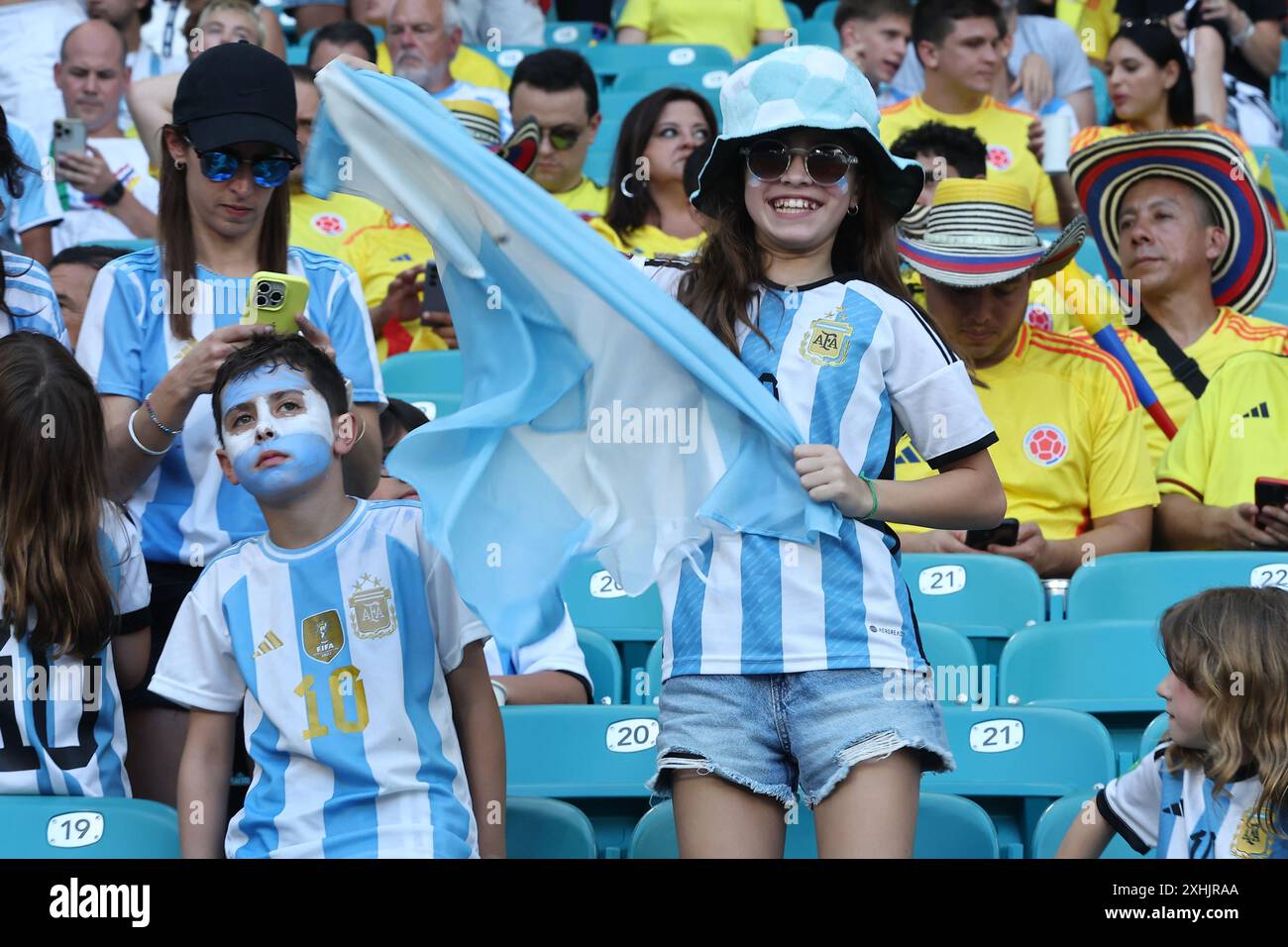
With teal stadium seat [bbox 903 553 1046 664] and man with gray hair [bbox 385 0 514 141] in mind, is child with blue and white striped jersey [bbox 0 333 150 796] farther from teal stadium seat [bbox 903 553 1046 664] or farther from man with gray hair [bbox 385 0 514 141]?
man with gray hair [bbox 385 0 514 141]

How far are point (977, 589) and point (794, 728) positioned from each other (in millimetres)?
1807

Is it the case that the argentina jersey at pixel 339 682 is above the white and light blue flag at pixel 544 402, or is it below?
below

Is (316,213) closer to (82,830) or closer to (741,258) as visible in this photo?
(82,830)

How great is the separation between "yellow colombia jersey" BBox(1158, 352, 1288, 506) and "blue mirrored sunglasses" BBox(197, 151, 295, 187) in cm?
268

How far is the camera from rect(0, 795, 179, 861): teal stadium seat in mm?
2941

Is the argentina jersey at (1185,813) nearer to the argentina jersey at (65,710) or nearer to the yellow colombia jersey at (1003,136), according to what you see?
the argentina jersey at (65,710)

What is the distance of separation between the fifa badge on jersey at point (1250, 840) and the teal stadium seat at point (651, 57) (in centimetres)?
604

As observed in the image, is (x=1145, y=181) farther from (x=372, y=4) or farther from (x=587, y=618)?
(x=372, y=4)

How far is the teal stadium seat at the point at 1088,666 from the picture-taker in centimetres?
385

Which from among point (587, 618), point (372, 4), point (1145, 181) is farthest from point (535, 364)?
point (372, 4)

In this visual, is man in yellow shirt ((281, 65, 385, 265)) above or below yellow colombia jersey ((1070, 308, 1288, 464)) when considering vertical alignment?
above

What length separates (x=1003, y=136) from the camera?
712 cm

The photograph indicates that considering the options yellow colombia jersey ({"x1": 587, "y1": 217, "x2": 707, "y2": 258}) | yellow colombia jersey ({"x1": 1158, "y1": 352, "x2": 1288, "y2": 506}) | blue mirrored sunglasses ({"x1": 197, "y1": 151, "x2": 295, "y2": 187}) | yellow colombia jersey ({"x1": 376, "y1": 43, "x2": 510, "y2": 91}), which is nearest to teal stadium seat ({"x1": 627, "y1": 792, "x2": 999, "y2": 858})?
blue mirrored sunglasses ({"x1": 197, "y1": 151, "x2": 295, "y2": 187})

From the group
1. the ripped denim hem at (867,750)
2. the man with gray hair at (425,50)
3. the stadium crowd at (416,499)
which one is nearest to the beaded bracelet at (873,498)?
the stadium crowd at (416,499)
